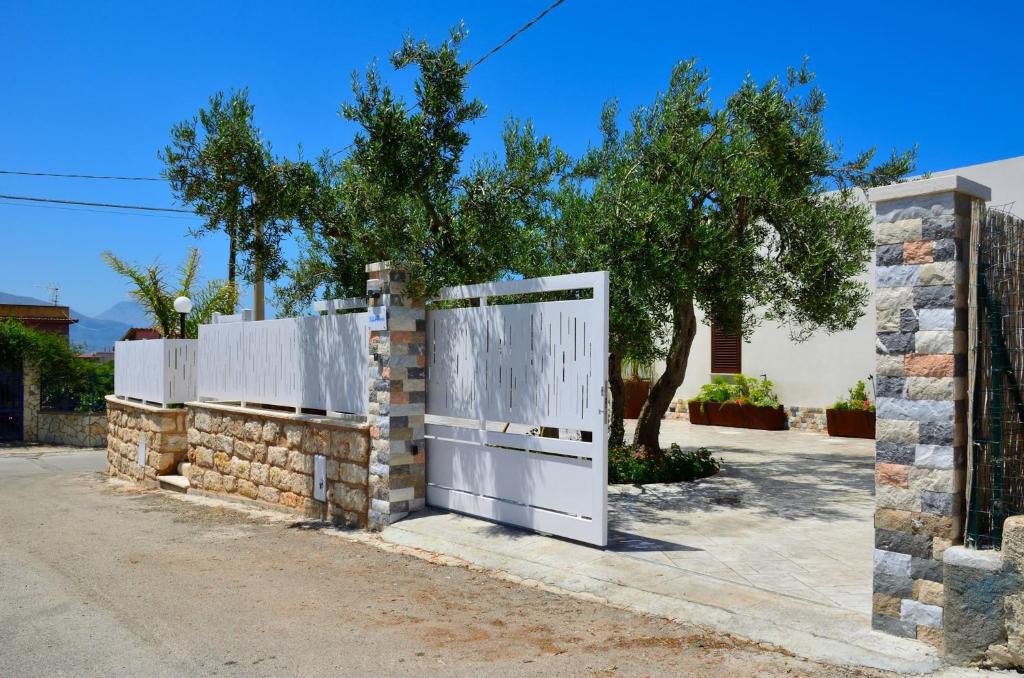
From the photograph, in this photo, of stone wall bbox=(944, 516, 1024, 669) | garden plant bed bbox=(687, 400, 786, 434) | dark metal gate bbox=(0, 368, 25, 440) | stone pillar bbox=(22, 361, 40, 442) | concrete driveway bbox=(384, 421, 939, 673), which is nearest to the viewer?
stone wall bbox=(944, 516, 1024, 669)

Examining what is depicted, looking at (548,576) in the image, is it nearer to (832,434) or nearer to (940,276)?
(940,276)

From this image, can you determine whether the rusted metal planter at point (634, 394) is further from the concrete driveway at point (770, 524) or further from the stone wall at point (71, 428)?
the stone wall at point (71, 428)

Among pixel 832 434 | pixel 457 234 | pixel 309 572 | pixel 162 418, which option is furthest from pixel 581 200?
pixel 832 434

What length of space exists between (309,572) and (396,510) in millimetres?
1414

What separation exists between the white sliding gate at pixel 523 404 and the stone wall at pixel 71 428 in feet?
55.4

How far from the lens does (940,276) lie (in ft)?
14.5

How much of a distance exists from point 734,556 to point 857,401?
1060cm

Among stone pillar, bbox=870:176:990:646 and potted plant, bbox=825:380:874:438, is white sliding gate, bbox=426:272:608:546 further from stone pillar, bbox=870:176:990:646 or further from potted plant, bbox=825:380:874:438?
potted plant, bbox=825:380:874:438

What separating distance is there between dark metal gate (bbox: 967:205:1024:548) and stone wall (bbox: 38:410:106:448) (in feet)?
72.2

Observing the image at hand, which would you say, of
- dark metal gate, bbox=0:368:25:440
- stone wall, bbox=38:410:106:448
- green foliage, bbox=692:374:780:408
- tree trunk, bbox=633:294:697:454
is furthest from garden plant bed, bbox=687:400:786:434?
dark metal gate, bbox=0:368:25:440

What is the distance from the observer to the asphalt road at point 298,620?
177 inches

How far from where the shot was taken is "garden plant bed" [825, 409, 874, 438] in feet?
51.0

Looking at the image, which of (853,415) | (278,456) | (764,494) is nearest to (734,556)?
(764,494)

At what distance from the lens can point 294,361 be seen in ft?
32.0
